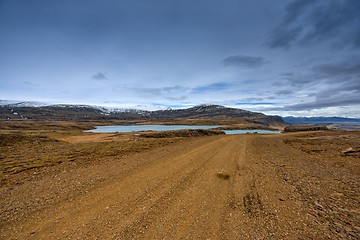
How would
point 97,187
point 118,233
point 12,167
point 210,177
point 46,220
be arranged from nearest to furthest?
1. point 118,233
2. point 46,220
3. point 97,187
4. point 210,177
5. point 12,167

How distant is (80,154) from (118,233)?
1458cm

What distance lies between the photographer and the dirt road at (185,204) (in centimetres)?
621

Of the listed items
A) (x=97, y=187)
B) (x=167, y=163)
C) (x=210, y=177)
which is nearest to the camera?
(x=97, y=187)

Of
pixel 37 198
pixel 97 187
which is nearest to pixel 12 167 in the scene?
pixel 37 198

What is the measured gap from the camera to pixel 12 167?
44.6 feet

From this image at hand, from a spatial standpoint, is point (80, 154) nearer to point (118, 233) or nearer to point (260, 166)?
point (118, 233)

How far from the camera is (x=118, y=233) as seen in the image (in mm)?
6117

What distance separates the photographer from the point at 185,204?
8.07m

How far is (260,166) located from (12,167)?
1790cm

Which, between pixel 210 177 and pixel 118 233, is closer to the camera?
pixel 118 233

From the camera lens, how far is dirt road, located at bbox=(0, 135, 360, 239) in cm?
621

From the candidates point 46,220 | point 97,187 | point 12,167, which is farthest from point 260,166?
point 12,167

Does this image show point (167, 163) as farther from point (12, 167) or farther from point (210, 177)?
point (12, 167)

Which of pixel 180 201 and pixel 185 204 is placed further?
pixel 180 201
